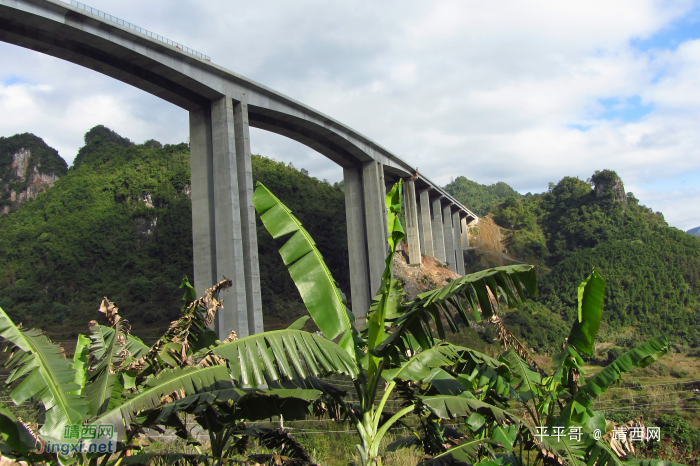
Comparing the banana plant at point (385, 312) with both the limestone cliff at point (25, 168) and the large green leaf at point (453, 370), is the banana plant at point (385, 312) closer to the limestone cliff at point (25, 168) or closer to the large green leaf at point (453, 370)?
the large green leaf at point (453, 370)

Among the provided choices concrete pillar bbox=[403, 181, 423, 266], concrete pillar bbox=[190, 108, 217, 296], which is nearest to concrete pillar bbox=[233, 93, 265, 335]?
concrete pillar bbox=[190, 108, 217, 296]

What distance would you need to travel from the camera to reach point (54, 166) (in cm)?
5019

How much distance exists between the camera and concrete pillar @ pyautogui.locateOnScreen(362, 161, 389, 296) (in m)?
27.1

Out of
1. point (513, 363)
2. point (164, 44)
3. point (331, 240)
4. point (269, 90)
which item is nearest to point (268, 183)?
point (331, 240)

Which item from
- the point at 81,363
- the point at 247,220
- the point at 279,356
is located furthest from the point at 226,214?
the point at 279,356

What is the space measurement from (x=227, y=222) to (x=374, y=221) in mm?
11783

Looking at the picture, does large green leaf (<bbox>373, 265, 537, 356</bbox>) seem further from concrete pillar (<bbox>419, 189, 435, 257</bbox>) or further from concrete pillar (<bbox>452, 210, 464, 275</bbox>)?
concrete pillar (<bbox>452, 210, 464, 275</bbox>)

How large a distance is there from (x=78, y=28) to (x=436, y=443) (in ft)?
45.6

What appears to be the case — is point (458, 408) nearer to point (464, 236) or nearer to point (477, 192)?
point (464, 236)

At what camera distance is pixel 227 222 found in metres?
17.0

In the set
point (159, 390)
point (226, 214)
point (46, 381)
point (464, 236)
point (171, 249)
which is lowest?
point (159, 390)

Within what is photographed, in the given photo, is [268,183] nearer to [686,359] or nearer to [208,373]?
[686,359]

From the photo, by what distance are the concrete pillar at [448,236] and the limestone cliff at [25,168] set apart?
36.7 meters

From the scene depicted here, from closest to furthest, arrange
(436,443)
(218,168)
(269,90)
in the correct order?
1. (436,443)
2. (218,168)
3. (269,90)
